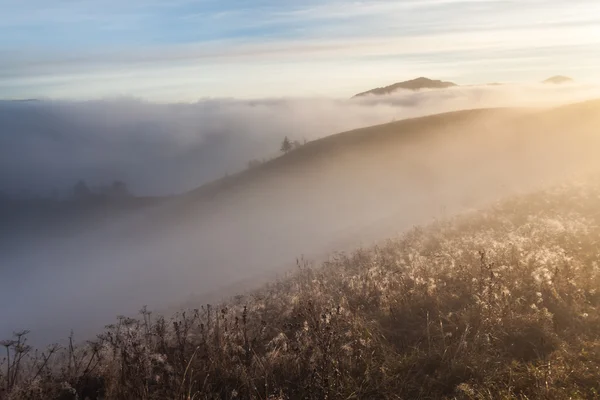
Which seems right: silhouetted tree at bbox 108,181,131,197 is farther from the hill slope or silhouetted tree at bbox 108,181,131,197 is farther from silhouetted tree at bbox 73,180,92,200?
the hill slope

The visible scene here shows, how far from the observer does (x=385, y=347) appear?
6.23 m

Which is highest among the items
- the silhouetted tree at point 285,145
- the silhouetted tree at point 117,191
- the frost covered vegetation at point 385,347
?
the silhouetted tree at point 285,145

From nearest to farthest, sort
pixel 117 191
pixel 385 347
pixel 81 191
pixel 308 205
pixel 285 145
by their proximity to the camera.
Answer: pixel 385 347, pixel 308 205, pixel 285 145, pixel 117 191, pixel 81 191

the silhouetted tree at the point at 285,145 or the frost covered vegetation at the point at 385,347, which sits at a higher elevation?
the silhouetted tree at the point at 285,145

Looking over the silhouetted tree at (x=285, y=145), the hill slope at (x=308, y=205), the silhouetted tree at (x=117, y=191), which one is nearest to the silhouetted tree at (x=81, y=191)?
the silhouetted tree at (x=117, y=191)

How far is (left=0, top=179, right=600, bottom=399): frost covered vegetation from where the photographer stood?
17.4 ft

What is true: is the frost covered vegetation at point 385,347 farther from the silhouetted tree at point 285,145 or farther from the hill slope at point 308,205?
the silhouetted tree at point 285,145

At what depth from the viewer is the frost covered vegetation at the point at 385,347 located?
209 inches

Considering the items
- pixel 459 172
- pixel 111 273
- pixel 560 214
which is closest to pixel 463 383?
pixel 560 214

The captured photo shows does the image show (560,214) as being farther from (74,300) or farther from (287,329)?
(74,300)

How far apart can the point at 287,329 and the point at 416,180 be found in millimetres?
43809

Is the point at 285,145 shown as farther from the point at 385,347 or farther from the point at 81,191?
the point at 81,191

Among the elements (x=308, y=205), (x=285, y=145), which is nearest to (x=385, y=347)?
(x=308, y=205)

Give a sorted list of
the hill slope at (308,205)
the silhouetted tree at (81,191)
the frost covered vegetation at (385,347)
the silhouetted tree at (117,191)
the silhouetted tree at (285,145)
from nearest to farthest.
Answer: the frost covered vegetation at (385,347) < the hill slope at (308,205) < the silhouetted tree at (285,145) < the silhouetted tree at (117,191) < the silhouetted tree at (81,191)
